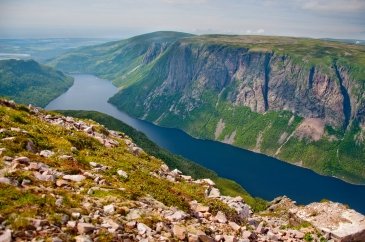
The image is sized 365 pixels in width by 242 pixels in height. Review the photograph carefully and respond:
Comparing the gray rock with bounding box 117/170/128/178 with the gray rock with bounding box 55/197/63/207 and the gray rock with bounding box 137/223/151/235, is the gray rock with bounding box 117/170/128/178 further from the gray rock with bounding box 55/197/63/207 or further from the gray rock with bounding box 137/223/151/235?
the gray rock with bounding box 137/223/151/235

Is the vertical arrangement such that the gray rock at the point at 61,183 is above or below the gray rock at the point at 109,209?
above

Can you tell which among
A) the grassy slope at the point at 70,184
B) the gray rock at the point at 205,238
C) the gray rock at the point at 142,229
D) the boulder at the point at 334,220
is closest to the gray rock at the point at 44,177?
the grassy slope at the point at 70,184

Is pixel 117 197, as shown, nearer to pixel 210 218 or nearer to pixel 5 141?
pixel 210 218

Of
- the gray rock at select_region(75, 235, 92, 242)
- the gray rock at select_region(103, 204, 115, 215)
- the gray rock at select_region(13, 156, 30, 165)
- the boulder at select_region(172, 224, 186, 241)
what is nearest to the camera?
the gray rock at select_region(75, 235, 92, 242)

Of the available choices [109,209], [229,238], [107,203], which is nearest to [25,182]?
[107,203]

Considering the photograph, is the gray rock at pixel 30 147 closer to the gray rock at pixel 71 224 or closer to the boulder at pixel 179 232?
the gray rock at pixel 71 224

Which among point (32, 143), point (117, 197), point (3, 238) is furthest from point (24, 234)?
point (32, 143)

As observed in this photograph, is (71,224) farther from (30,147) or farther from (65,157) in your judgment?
(30,147)

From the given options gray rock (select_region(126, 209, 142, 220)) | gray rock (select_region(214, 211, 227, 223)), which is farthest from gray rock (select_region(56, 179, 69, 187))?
gray rock (select_region(214, 211, 227, 223))
